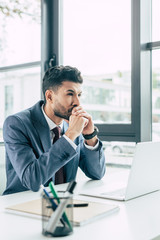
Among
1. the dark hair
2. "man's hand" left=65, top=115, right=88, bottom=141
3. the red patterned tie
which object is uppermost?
the dark hair

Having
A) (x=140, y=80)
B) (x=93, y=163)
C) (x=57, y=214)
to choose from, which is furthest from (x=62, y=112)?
(x=57, y=214)

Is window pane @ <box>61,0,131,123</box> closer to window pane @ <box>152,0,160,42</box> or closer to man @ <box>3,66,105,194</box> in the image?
window pane @ <box>152,0,160,42</box>

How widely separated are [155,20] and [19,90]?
1.43 metres

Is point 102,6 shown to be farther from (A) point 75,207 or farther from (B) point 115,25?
(A) point 75,207

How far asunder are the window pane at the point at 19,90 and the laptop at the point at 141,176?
1812mm

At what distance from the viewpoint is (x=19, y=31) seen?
10.5 ft

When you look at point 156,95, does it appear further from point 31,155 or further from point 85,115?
point 31,155

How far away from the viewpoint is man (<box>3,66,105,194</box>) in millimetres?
1539

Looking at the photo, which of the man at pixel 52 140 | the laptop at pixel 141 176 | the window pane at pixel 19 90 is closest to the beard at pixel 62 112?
the man at pixel 52 140

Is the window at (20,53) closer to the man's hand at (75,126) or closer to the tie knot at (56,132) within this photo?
the tie knot at (56,132)

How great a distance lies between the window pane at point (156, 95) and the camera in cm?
249

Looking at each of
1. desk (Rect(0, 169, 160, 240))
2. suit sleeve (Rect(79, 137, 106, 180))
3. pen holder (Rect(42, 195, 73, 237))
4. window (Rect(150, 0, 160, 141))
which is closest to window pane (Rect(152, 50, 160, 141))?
window (Rect(150, 0, 160, 141))

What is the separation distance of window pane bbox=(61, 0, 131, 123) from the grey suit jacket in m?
0.73

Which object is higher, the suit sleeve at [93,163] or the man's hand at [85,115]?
the man's hand at [85,115]
